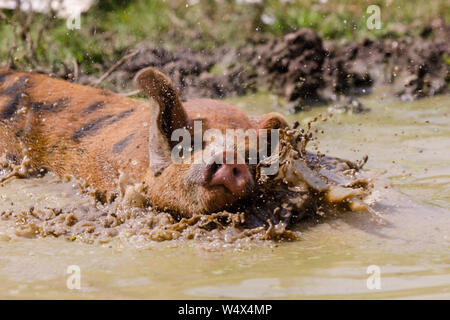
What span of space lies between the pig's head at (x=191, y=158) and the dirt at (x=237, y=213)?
0.10m

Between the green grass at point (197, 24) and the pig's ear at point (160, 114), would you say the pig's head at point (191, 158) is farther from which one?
the green grass at point (197, 24)

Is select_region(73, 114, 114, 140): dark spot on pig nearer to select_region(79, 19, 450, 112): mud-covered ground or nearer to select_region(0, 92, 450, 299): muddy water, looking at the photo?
select_region(0, 92, 450, 299): muddy water

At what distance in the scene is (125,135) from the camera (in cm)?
499

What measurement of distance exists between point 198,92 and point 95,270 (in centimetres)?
610

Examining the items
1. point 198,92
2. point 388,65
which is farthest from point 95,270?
point 388,65

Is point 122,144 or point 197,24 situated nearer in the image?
point 122,144

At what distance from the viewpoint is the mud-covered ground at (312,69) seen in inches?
342

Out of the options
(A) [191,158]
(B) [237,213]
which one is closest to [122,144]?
(A) [191,158]

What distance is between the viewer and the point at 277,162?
4297 mm

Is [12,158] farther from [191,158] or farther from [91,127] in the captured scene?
[191,158]

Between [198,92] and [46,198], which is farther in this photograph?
[198,92]

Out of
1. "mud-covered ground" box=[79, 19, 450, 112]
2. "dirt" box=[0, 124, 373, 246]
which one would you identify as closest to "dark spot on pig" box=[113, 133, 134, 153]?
"dirt" box=[0, 124, 373, 246]

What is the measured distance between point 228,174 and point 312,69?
17.3ft
